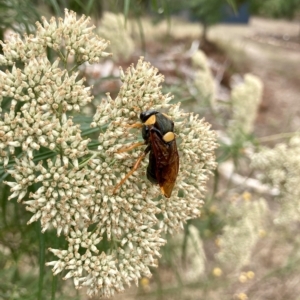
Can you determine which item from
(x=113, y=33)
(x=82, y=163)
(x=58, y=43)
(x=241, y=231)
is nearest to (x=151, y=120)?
(x=82, y=163)

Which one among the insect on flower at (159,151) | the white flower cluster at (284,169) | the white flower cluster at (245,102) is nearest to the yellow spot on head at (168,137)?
the insect on flower at (159,151)

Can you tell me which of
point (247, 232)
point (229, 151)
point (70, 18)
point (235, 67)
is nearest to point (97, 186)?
point (70, 18)

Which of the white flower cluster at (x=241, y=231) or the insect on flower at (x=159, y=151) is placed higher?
the insect on flower at (x=159, y=151)

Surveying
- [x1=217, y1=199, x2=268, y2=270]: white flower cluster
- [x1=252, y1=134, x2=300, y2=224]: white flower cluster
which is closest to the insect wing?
[x1=252, y1=134, x2=300, y2=224]: white flower cluster

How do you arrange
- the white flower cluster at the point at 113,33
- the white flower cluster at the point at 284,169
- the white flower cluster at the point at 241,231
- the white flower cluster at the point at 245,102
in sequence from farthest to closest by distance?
the white flower cluster at the point at 113,33, the white flower cluster at the point at 245,102, the white flower cluster at the point at 241,231, the white flower cluster at the point at 284,169

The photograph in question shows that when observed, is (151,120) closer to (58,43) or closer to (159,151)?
(159,151)

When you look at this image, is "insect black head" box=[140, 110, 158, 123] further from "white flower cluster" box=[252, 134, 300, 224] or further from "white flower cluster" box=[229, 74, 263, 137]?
"white flower cluster" box=[229, 74, 263, 137]

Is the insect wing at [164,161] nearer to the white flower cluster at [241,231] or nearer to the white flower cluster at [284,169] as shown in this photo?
the white flower cluster at [284,169]

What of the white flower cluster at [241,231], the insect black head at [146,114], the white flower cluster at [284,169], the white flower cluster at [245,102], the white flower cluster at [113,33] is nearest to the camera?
the insect black head at [146,114]
